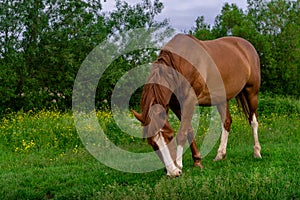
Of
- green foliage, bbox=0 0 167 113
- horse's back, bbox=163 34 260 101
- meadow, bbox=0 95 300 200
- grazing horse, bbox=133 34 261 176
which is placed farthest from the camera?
green foliage, bbox=0 0 167 113

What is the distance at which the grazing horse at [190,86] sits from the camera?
5.57 m

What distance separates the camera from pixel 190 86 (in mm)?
6203

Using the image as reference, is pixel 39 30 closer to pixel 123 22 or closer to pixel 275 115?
pixel 123 22

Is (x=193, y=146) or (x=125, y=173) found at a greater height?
(x=193, y=146)

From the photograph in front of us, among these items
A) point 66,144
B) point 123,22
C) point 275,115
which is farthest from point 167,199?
point 123,22

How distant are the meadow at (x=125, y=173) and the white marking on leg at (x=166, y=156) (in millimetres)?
150

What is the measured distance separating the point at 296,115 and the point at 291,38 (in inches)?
411

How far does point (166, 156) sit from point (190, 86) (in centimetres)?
117

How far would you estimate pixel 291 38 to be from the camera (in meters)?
23.3

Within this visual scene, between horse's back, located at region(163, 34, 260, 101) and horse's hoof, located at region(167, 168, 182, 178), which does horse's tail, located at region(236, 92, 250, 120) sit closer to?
horse's back, located at region(163, 34, 260, 101)

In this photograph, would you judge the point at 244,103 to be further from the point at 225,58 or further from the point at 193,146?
the point at 193,146

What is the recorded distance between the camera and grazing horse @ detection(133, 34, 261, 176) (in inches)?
219

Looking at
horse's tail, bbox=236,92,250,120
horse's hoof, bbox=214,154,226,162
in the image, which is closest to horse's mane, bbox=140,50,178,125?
horse's hoof, bbox=214,154,226,162

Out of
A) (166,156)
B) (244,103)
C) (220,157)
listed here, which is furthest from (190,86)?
(244,103)
